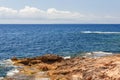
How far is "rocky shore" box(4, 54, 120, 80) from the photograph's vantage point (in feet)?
107

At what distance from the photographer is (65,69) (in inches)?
1666

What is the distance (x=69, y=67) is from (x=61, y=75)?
4.28 metres

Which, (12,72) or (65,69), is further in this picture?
(12,72)

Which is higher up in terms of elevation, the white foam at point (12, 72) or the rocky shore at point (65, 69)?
the rocky shore at point (65, 69)

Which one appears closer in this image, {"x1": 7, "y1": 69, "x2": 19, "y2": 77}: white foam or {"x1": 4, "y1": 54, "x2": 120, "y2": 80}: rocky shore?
{"x1": 4, "y1": 54, "x2": 120, "y2": 80}: rocky shore

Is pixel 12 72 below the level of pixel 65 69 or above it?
below

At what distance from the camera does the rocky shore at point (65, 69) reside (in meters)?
32.8

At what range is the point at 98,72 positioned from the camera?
3369 centimetres

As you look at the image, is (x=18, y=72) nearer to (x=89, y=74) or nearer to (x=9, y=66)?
(x=9, y=66)

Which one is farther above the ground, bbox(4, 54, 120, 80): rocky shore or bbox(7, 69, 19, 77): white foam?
bbox(4, 54, 120, 80): rocky shore

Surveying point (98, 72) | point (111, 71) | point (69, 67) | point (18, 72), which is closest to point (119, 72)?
point (111, 71)

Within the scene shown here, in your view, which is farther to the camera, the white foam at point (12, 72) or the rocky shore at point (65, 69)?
the white foam at point (12, 72)

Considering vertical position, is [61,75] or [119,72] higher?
[119,72]

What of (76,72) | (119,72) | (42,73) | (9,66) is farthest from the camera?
(9,66)
